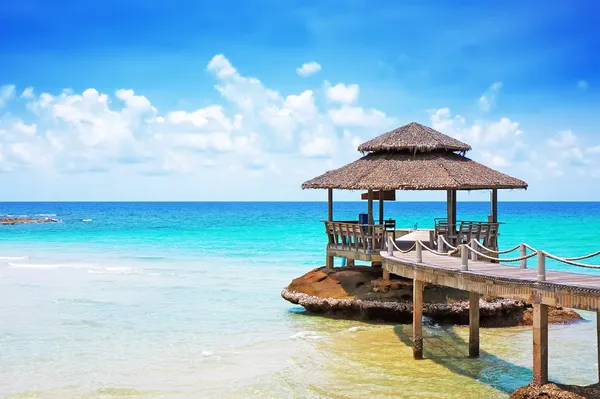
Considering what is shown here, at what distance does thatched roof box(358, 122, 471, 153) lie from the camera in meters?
22.3

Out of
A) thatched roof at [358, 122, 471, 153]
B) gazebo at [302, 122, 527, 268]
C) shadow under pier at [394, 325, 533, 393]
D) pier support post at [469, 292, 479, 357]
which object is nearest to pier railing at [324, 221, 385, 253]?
gazebo at [302, 122, 527, 268]

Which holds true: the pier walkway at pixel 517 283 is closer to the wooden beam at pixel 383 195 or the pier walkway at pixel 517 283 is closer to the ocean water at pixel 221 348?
the ocean water at pixel 221 348

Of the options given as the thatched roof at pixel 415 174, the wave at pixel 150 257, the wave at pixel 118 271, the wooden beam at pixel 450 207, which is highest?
the thatched roof at pixel 415 174

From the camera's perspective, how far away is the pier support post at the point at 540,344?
1236 cm

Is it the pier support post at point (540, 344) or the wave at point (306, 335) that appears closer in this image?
the pier support post at point (540, 344)

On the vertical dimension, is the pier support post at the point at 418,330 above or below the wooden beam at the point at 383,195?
below

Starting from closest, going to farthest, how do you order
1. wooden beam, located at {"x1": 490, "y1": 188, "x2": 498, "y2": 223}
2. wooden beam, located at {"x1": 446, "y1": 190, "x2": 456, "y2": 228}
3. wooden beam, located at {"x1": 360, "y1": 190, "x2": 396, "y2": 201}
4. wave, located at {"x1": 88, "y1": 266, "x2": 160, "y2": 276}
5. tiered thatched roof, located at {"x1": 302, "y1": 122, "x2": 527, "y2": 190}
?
tiered thatched roof, located at {"x1": 302, "y1": 122, "x2": 527, "y2": 190} → wooden beam, located at {"x1": 446, "y1": 190, "x2": 456, "y2": 228} → wooden beam, located at {"x1": 490, "y1": 188, "x2": 498, "y2": 223} → wooden beam, located at {"x1": 360, "y1": 190, "x2": 396, "y2": 201} → wave, located at {"x1": 88, "y1": 266, "x2": 160, "y2": 276}

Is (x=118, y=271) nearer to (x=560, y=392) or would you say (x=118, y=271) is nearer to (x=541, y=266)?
(x=541, y=266)

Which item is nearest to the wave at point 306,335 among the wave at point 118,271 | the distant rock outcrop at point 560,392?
the distant rock outcrop at point 560,392

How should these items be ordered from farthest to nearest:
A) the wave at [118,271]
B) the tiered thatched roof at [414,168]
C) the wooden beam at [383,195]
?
the wave at [118,271] < the wooden beam at [383,195] < the tiered thatched roof at [414,168]

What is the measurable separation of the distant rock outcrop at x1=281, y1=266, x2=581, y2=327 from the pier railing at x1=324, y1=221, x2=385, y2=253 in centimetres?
91

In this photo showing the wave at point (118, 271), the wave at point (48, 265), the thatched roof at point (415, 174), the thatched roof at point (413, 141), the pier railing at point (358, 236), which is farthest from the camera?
the wave at point (48, 265)

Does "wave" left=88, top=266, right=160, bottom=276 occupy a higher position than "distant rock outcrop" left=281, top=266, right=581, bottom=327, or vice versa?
"distant rock outcrop" left=281, top=266, right=581, bottom=327

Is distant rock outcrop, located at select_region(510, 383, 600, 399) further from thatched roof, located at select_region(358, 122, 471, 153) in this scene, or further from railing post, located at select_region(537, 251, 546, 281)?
thatched roof, located at select_region(358, 122, 471, 153)
